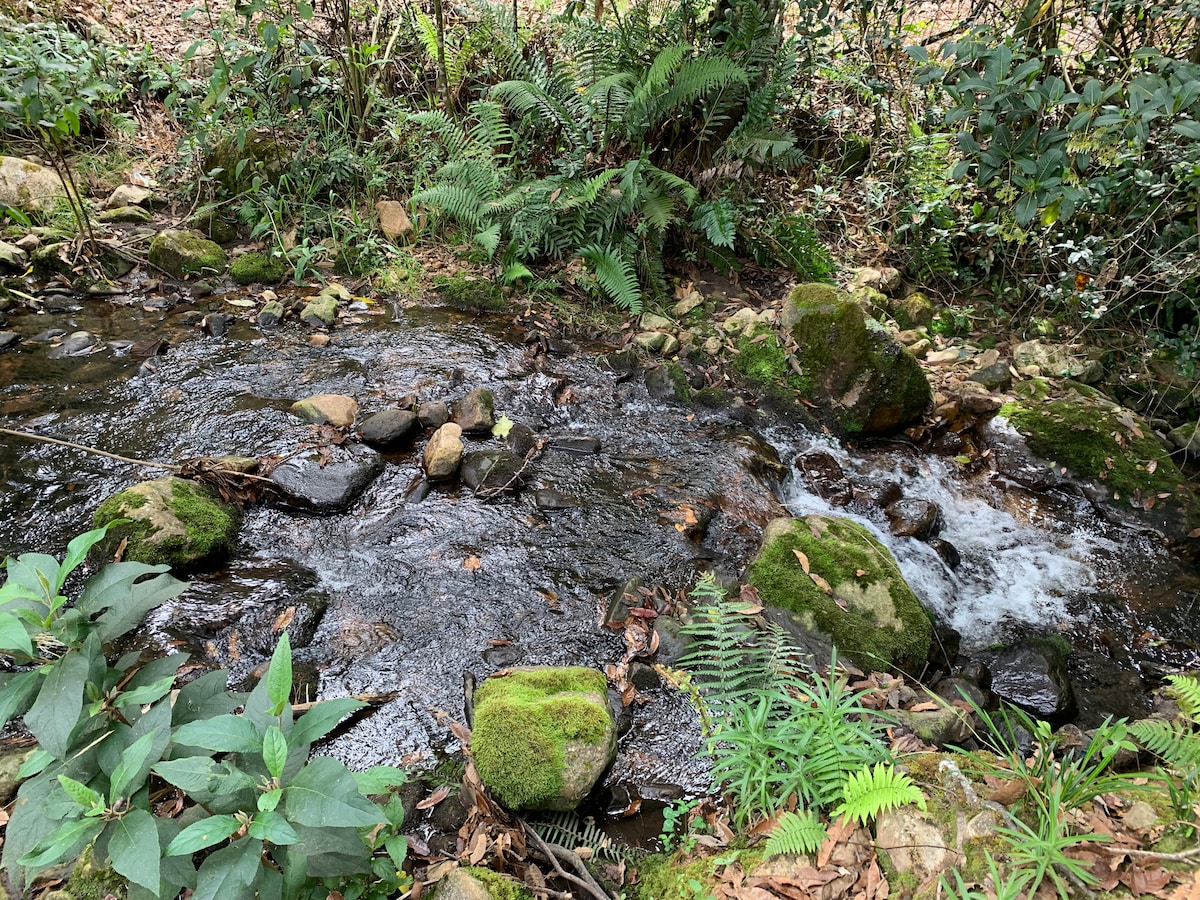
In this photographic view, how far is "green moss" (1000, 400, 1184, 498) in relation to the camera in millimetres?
4383

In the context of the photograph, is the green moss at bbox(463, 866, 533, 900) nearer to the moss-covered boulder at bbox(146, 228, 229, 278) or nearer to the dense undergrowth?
the dense undergrowth

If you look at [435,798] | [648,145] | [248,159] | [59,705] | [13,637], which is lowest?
[435,798]

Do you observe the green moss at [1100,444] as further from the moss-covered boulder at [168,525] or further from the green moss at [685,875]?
the moss-covered boulder at [168,525]

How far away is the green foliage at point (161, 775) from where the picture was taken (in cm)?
143

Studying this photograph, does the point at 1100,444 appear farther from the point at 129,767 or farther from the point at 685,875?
the point at 129,767

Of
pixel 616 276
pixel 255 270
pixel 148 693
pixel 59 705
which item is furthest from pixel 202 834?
pixel 255 270

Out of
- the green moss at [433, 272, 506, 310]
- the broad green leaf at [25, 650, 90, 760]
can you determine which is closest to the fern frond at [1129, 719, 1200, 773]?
the broad green leaf at [25, 650, 90, 760]

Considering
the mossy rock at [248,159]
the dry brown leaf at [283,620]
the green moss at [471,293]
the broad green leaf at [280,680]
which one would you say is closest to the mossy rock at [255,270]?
the mossy rock at [248,159]

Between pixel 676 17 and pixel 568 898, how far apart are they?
6.95m

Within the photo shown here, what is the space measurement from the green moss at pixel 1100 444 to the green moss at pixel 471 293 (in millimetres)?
4395

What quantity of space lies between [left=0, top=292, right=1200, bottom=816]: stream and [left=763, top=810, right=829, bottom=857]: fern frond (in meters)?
0.77

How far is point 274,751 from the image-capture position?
1.48 metres

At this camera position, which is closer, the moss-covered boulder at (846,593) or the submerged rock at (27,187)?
the moss-covered boulder at (846,593)

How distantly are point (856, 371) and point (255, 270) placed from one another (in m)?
5.51
